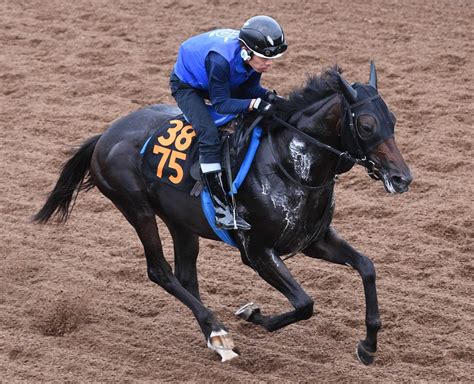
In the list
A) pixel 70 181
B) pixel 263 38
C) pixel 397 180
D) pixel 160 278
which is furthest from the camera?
pixel 70 181

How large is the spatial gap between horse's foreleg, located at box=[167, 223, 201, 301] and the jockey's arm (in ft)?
4.48

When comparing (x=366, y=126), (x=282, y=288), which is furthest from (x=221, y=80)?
(x=282, y=288)

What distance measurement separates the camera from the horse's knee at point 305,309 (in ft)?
21.3

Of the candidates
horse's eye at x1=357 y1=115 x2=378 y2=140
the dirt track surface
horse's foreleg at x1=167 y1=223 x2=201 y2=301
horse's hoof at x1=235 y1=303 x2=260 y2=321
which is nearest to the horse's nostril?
horse's eye at x1=357 y1=115 x2=378 y2=140

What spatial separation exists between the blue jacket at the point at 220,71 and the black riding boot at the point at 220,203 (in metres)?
0.50

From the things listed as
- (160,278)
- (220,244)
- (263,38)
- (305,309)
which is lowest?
(220,244)

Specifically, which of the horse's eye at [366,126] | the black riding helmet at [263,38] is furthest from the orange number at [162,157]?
the horse's eye at [366,126]

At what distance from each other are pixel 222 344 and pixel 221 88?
1.83 meters

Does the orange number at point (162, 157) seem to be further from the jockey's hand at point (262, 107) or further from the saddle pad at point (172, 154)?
the jockey's hand at point (262, 107)

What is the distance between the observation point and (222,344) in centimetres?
685

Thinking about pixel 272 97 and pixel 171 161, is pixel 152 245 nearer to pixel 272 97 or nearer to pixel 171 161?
pixel 171 161

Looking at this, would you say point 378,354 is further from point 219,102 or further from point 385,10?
point 385,10

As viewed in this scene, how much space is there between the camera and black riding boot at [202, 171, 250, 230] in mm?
6656

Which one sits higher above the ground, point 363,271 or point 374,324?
point 363,271
